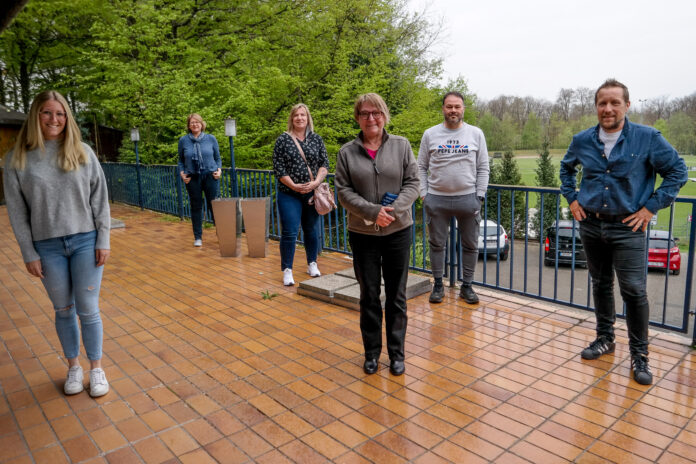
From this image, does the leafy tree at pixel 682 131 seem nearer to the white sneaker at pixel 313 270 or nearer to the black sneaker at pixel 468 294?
the black sneaker at pixel 468 294

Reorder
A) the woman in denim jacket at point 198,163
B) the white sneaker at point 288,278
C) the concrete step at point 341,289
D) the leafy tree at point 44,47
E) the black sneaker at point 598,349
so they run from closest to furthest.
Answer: the black sneaker at point 598,349 → the concrete step at point 341,289 → the white sneaker at point 288,278 → the woman in denim jacket at point 198,163 → the leafy tree at point 44,47

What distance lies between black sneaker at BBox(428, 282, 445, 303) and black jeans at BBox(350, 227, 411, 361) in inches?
52.6

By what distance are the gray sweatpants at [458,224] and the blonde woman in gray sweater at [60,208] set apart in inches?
101

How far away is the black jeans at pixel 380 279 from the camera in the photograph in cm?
299

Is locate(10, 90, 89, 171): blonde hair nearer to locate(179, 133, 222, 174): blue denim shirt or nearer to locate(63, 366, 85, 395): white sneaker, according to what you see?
locate(63, 366, 85, 395): white sneaker

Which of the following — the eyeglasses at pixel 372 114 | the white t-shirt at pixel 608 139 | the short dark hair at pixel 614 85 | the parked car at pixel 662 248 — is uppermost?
the short dark hair at pixel 614 85

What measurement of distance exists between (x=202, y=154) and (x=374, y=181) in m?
4.36

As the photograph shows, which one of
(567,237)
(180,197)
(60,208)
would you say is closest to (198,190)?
(180,197)

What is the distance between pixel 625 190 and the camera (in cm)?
289

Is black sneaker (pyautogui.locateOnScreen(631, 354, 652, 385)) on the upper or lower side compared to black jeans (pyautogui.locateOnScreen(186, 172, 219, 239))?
lower

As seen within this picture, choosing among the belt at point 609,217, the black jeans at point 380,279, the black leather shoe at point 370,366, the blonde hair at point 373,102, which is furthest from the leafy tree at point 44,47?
the belt at point 609,217

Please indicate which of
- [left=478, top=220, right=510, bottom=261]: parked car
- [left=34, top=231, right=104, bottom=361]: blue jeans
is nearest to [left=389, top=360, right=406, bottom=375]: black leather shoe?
[left=478, top=220, right=510, bottom=261]: parked car

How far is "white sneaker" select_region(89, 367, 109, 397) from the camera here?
2.84 metres

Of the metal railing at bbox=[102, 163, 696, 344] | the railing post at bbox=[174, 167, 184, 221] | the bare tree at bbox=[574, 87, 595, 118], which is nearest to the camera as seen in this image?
the metal railing at bbox=[102, 163, 696, 344]
